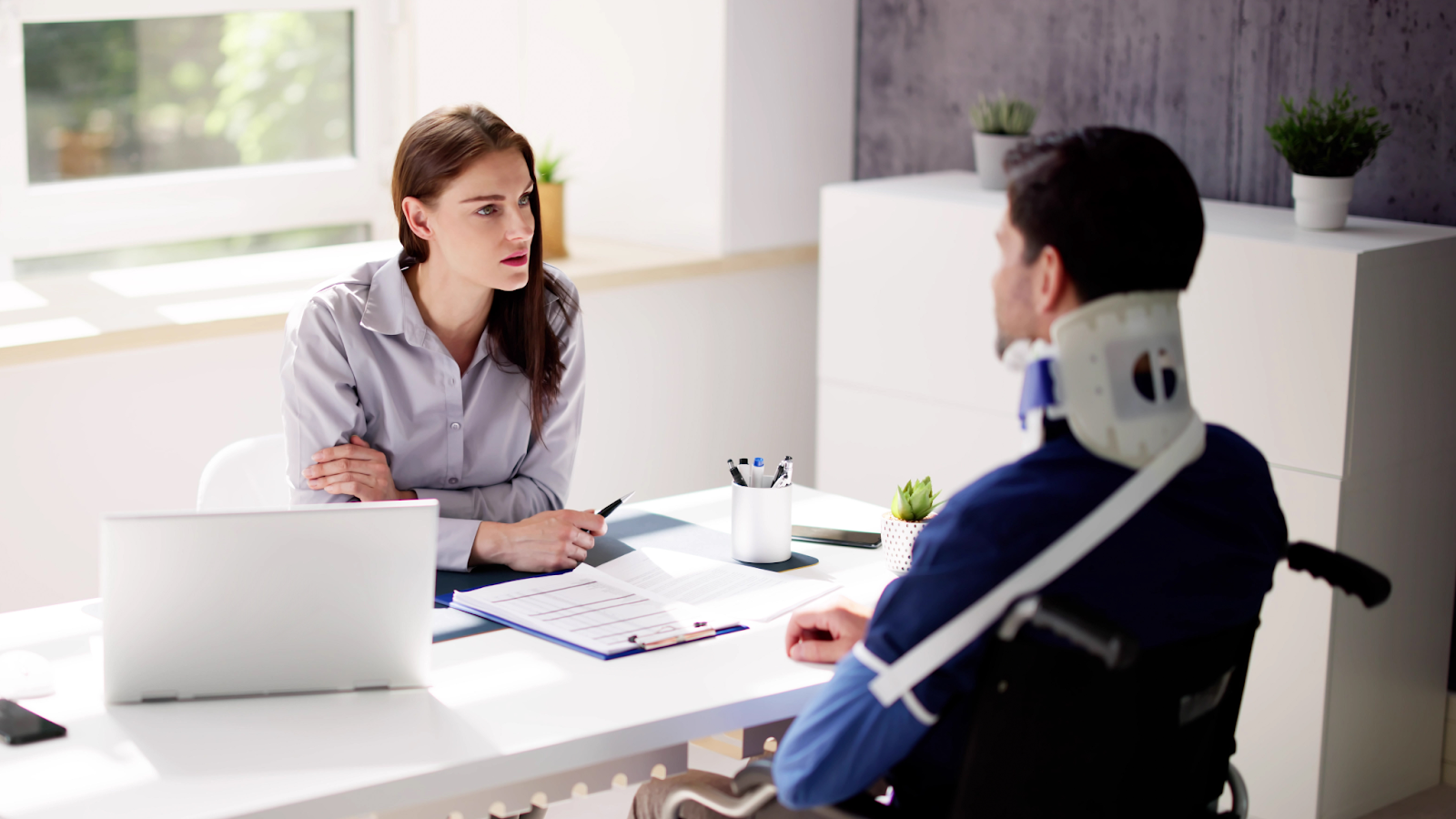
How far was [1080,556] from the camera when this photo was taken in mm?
1484

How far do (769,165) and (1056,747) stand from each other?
306 centimetres

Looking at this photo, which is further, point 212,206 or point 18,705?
point 212,206

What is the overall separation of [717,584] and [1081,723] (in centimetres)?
87

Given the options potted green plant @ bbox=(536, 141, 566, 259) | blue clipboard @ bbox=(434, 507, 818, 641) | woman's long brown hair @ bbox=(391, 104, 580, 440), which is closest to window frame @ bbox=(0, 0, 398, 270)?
potted green plant @ bbox=(536, 141, 566, 259)

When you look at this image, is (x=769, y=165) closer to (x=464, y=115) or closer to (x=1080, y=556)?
(x=464, y=115)

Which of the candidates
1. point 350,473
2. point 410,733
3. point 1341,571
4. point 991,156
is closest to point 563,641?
point 410,733

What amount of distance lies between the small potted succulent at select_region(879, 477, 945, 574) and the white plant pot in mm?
1628

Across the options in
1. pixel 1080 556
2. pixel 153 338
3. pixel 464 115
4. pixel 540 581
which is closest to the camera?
pixel 1080 556

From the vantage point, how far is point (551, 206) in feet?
13.4

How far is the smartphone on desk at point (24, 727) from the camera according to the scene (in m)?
1.74

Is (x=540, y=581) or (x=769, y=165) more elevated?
(x=769, y=165)

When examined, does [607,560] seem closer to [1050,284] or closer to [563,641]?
[563,641]

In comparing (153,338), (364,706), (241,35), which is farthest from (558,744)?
(241,35)

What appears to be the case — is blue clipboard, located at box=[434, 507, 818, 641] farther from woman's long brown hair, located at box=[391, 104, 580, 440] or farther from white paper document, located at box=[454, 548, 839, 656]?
woman's long brown hair, located at box=[391, 104, 580, 440]
